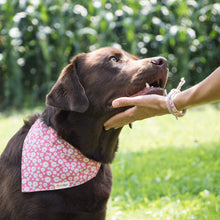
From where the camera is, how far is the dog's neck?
255 cm

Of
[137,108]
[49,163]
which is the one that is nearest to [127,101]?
[137,108]

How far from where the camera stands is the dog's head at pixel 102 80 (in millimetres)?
2482

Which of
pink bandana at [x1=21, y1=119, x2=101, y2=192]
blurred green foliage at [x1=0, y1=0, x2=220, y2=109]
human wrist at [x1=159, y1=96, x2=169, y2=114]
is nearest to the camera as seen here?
human wrist at [x1=159, y1=96, x2=169, y2=114]

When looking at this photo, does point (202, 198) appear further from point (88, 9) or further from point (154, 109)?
point (88, 9)

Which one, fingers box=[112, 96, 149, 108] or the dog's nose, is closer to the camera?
fingers box=[112, 96, 149, 108]

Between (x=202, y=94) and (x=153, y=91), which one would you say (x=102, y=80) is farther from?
(x=202, y=94)

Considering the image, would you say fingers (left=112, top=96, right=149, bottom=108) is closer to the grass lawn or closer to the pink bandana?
the pink bandana

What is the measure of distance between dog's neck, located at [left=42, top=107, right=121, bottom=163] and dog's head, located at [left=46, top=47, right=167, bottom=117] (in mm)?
108

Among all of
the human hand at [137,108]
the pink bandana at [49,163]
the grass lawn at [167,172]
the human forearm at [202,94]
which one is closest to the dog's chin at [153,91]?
the human hand at [137,108]

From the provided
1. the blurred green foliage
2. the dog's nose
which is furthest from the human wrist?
the blurred green foliage

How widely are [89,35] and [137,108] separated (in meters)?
6.36

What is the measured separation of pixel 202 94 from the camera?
6.95ft

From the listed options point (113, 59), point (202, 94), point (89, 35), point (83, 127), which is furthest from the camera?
point (89, 35)

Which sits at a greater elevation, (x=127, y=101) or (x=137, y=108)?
(x=127, y=101)
